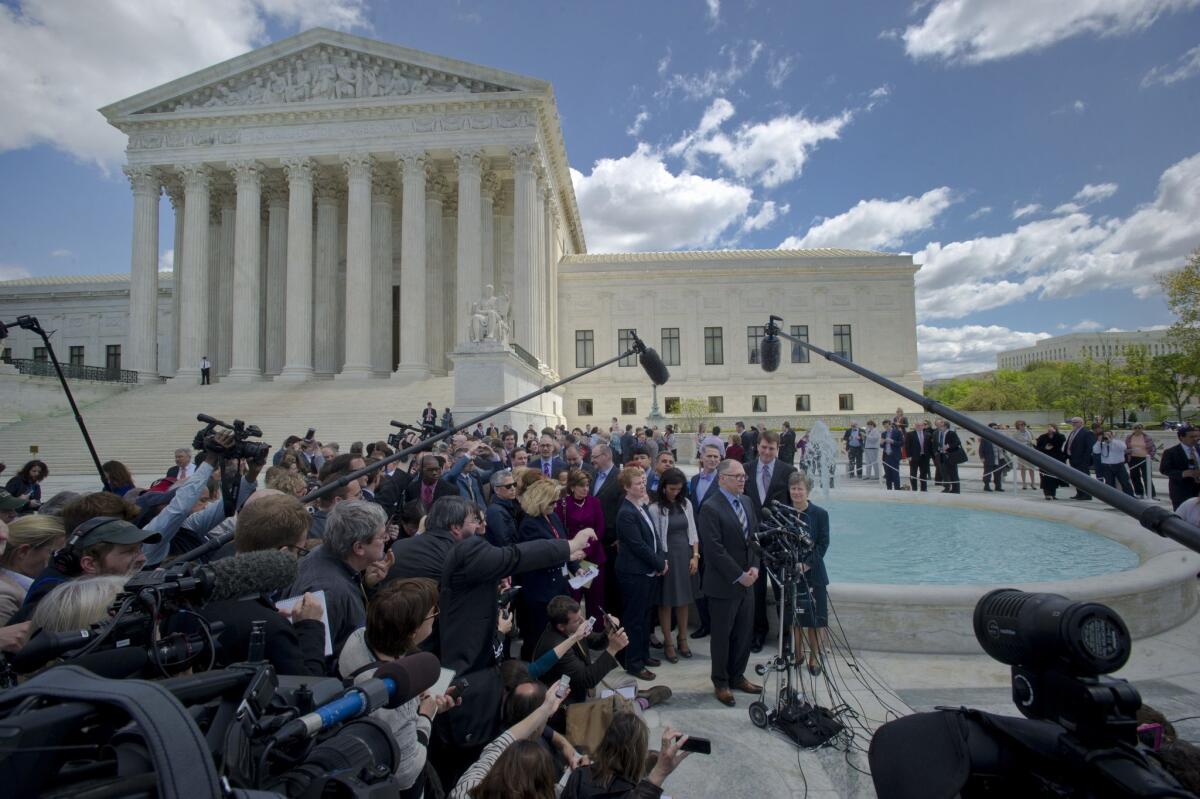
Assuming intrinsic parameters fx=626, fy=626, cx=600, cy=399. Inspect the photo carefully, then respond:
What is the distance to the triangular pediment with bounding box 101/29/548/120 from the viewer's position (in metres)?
30.1

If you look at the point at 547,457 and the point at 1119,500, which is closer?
the point at 1119,500

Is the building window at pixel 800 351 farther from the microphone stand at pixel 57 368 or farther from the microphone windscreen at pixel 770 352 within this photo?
the microphone stand at pixel 57 368

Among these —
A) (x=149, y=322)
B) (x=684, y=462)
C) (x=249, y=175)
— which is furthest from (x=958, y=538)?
(x=149, y=322)

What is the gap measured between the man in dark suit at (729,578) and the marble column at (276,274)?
3367cm

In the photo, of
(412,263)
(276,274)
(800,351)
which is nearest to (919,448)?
(800,351)

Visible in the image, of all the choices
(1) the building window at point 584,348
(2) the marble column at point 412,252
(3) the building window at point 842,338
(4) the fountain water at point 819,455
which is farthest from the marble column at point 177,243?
(3) the building window at point 842,338

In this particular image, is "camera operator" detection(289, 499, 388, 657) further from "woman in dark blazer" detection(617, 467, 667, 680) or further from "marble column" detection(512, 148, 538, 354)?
"marble column" detection(512, 148, 538, 354)

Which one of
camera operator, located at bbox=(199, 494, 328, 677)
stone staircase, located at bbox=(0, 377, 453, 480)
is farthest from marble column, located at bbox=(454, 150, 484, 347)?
camera operator, located at bbox=(199, 494, 328, 677)

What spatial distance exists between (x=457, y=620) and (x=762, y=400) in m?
37.5

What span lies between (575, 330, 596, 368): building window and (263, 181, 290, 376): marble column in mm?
16500

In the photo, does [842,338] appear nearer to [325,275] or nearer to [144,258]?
[325,275]

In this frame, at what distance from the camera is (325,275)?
33312 millimetres

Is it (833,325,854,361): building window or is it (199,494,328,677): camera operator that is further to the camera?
(833,325,854,361): building window

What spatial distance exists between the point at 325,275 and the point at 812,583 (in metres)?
33.7
